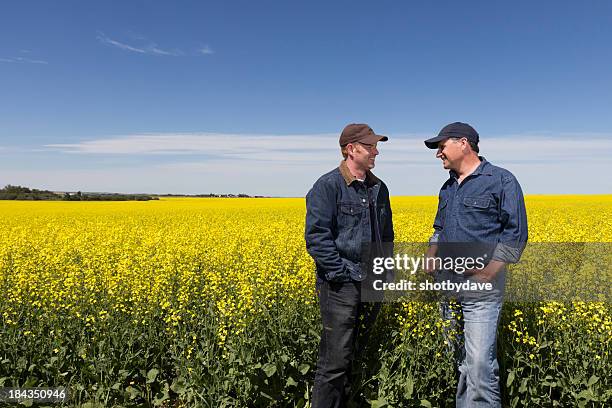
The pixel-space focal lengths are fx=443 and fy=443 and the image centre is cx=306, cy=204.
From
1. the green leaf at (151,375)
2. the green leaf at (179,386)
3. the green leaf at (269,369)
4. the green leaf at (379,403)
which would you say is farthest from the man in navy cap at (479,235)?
the green leaf at (151,375)

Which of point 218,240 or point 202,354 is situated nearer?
point 202,354

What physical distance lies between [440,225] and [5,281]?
18.0 ft

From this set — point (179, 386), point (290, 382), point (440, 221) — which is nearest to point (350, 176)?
point (440, 221)

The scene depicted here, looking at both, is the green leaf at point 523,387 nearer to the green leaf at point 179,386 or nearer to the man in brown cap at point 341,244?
the man in brown cap at point 341,244

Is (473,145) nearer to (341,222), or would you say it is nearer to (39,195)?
(341,222)

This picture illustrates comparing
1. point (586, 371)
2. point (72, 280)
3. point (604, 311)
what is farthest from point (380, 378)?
point (72, 280)

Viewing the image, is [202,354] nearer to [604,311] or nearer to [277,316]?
[277,316]

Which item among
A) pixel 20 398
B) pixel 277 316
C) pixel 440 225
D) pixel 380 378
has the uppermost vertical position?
pixel 440 225

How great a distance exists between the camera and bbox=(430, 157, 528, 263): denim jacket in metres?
3.20

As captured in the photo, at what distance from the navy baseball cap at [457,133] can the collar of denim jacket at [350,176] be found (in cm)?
53

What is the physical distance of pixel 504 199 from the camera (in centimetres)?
326

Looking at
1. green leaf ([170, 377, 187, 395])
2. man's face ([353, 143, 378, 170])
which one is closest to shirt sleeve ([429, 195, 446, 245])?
man's face ([353, 143, 378, 170])

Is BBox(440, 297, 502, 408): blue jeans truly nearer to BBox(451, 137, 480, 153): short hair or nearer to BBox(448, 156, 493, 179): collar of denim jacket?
BBox(448, 156, 493, 179): collar of denim jacket

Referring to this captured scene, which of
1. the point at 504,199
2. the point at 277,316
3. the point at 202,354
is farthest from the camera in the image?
the point at 277,316
